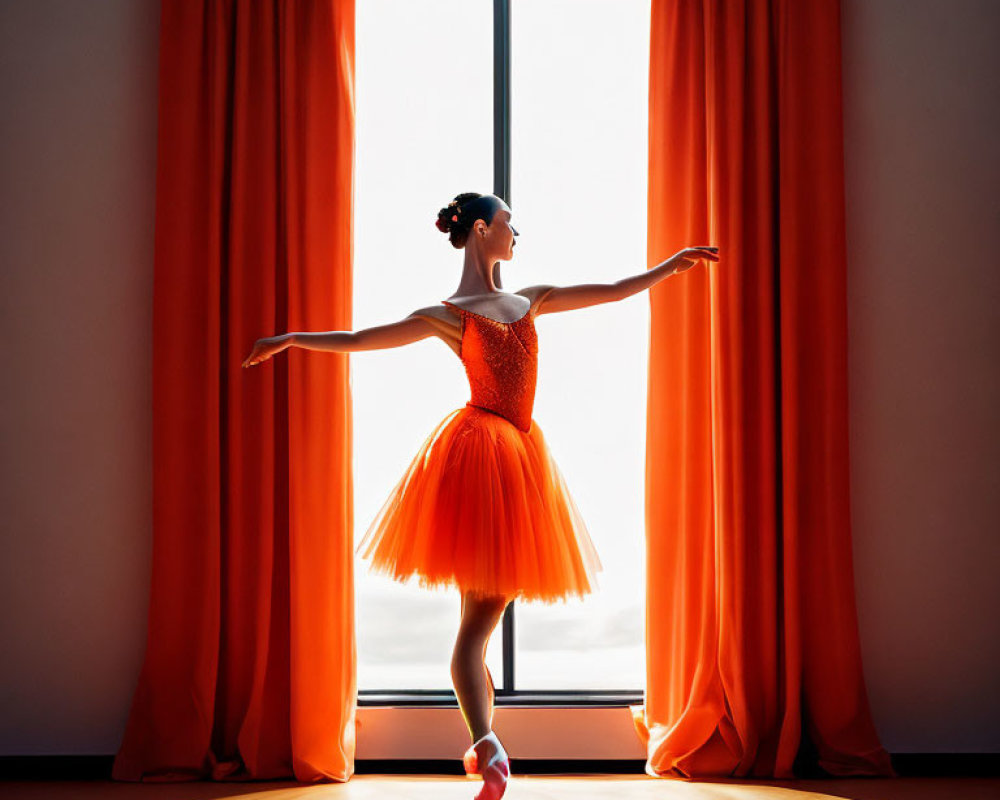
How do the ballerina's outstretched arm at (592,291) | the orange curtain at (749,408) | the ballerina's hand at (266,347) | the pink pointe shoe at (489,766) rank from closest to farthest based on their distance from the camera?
the pink pointe shoe at (489,766) → the ballerina's hand at (266,347) → the ballerina's outstretched arm at (592,291) → the orange curtain at (749,408)

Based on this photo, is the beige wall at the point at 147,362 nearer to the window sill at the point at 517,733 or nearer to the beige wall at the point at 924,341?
the beige wall at the point at 924,341

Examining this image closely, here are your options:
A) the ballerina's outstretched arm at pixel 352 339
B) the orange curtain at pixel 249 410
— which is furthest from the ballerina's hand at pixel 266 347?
the orange curtain at pixel 249 410

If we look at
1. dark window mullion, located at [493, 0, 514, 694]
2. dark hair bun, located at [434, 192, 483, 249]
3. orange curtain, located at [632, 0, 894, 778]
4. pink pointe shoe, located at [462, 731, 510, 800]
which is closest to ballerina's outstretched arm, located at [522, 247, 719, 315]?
dark hair bun, located at [434, 192, 483, 249]

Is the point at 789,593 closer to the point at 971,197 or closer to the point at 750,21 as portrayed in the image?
the point at 971,197

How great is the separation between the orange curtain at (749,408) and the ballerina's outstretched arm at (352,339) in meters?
0.73

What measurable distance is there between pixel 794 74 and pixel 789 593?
56.3 inches

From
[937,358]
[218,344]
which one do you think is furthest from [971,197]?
[218,344]

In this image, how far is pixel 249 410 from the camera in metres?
2.66

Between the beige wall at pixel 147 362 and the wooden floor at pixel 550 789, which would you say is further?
the beige wall at pixel 147 362

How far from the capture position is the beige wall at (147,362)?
2.69m

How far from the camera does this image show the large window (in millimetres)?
2961

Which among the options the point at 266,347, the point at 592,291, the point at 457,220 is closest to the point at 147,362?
the point at 266,347

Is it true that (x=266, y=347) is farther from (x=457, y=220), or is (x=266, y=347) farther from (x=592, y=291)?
(x=592, y=291)

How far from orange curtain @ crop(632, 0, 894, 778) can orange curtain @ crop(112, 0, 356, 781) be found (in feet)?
2.90
